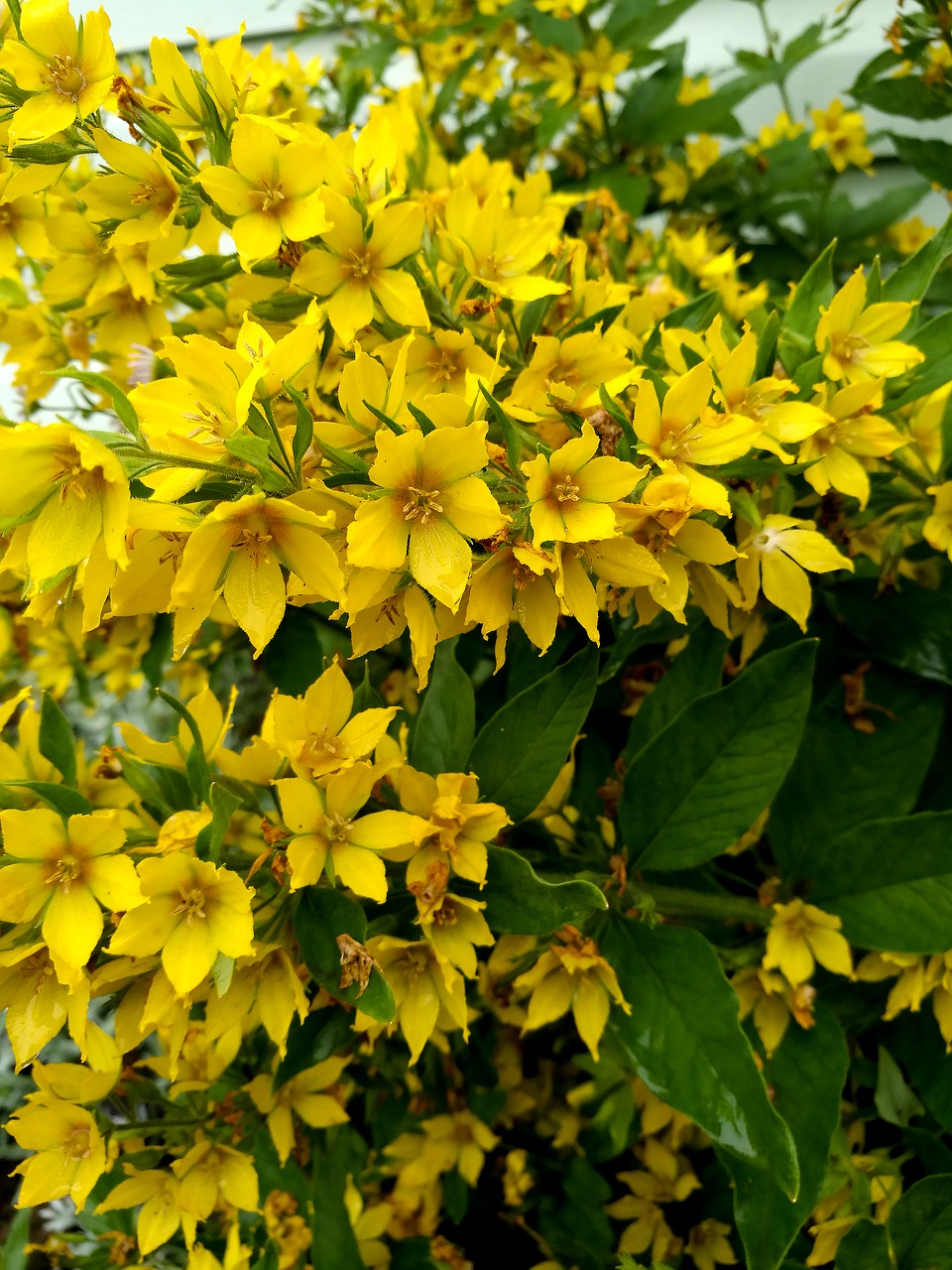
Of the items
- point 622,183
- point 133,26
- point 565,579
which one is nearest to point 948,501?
point 565,579

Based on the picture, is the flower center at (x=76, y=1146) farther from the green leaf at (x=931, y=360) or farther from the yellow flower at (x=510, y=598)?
the green leaf at (x=931, y=360)

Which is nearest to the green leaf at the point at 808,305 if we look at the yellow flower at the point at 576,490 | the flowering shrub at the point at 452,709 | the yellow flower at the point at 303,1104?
the flowering shrub at the point at 452,709

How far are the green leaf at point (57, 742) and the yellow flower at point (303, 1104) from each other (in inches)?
14.2

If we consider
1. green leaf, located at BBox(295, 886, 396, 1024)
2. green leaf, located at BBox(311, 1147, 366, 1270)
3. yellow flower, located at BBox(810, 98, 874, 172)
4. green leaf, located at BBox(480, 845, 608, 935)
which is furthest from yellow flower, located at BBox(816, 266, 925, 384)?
yellow flower, located at BBox(810, 98, 874, 172)

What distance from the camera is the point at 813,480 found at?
2.36 ft

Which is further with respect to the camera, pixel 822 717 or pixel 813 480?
pixel 822 717

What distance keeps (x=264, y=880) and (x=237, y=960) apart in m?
0.07

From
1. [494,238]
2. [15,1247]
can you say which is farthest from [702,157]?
[15,1247]

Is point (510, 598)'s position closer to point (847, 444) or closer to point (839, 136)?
point (847, 444)

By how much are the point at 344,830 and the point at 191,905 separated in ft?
0.37

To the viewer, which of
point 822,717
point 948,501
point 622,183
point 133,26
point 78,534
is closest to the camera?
point 78,534

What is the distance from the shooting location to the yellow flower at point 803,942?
830 mm

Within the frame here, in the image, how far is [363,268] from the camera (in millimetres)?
672

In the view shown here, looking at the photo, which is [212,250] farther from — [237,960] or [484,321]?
[237,960]
